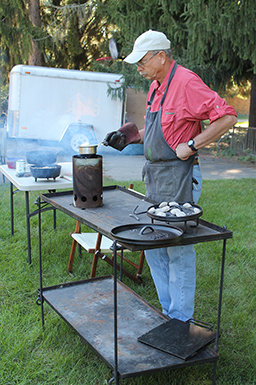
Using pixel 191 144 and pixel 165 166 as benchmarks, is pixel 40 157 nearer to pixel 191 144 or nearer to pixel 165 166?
pixel 165 166

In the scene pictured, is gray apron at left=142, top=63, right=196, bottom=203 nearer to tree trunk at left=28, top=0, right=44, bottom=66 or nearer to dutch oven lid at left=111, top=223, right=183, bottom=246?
dutch oven lid at left=111, top=223, right=183, bottom=246

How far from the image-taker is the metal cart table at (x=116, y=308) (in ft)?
6.04

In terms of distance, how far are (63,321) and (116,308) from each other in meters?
1.17

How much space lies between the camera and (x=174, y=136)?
245cm

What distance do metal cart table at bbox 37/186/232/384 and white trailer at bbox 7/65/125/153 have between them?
7.94m

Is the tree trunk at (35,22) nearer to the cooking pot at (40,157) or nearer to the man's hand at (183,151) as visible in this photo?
the cooking pot at (40,157)

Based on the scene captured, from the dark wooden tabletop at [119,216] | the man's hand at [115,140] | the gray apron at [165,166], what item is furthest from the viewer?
the man's hand at [115,140]

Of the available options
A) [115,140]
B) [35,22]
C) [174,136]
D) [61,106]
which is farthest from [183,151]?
[35,22]

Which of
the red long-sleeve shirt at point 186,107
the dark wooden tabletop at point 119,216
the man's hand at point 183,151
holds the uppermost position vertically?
the red long-sleeve shirt at point 186,107

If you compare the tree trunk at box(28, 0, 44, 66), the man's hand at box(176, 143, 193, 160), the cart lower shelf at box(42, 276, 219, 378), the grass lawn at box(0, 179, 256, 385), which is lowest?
the grass lawn at box(0, 179, 256, 385)

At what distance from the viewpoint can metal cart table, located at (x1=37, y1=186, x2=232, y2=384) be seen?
184 cm

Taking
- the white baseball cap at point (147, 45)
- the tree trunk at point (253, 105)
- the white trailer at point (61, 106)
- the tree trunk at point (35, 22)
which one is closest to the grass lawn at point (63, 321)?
the white baseball cap at point (147, 45)

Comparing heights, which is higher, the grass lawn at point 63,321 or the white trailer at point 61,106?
the white trailer at point 61,106

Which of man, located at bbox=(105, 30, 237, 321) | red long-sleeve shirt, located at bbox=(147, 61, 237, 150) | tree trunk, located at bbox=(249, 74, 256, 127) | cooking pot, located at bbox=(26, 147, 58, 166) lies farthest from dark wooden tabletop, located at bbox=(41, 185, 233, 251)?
tree trunk, located at bbox=(249, 74, 256, 127)
